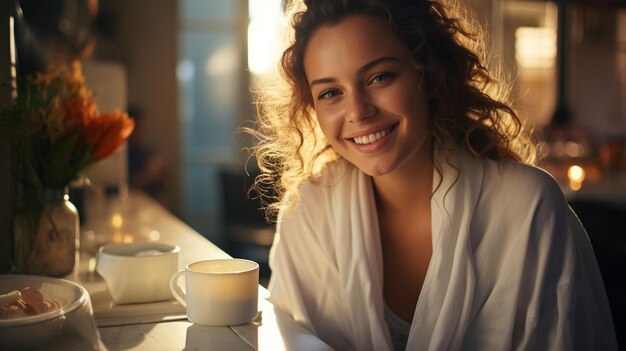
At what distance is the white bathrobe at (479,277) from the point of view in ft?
4.19

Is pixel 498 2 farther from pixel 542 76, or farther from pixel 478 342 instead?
pixel 478 342

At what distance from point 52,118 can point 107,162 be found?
4.43 feet

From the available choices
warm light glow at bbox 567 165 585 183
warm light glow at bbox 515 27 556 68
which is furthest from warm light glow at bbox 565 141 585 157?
warm light glow at bbox 515 27 556 68

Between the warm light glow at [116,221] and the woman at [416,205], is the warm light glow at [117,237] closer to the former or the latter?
the warm light glow at [116,221]

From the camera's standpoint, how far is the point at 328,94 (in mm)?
1415

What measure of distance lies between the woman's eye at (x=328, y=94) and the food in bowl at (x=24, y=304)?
71 cm

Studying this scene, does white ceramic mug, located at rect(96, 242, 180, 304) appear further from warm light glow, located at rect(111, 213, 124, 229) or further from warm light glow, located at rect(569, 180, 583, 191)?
warm light glow, located at rect(569, 180, 583, 191)

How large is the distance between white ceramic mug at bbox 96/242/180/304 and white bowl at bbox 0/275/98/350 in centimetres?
12

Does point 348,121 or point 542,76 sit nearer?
point 348,121

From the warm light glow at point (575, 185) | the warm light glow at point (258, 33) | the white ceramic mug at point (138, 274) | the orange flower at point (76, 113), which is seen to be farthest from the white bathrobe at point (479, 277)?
the warm light glow at point (258, 33)

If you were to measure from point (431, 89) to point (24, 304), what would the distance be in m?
0.92

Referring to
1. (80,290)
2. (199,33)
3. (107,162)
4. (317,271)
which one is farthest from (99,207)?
(199,33)

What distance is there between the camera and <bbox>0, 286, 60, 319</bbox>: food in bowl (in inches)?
34.5

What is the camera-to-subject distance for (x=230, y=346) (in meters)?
0.91
